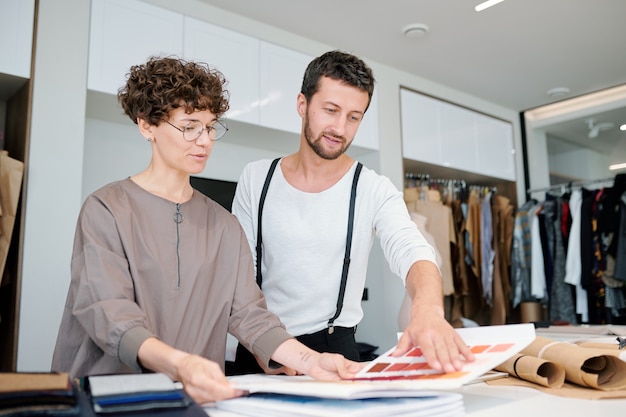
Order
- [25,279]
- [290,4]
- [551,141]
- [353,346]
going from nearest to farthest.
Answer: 1. [353,346]
2. [25,279]
3. [290,4]
4. [551,141]

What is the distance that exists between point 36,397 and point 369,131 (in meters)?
3.39

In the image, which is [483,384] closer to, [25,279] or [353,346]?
[353,346]

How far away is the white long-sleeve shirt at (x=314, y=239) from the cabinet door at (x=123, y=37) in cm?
137

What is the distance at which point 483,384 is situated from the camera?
941 mm

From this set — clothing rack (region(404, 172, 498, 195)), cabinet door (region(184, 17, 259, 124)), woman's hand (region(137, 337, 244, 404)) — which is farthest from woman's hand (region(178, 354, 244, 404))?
clothing rack (region(404, 172, 498, 195))

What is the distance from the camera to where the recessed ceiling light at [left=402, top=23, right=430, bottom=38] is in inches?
133

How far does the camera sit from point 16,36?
2365mm

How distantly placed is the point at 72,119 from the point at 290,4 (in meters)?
1.36

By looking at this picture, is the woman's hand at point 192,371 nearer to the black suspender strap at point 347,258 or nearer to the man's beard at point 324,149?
the black suspender strap at point 347,258

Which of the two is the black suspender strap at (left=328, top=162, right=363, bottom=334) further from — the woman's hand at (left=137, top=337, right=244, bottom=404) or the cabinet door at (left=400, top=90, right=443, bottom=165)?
the cabinet door at (left=400, top=90, right=443, bottom=165)

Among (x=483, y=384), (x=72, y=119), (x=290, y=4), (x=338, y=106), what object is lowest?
(x=483, y=384)

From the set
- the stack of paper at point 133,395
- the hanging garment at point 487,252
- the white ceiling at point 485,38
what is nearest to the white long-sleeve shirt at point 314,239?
the stack of paper at point 133,395

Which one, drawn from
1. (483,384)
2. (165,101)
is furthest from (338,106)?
(483,384)

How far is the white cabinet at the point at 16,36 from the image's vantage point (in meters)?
2.33
